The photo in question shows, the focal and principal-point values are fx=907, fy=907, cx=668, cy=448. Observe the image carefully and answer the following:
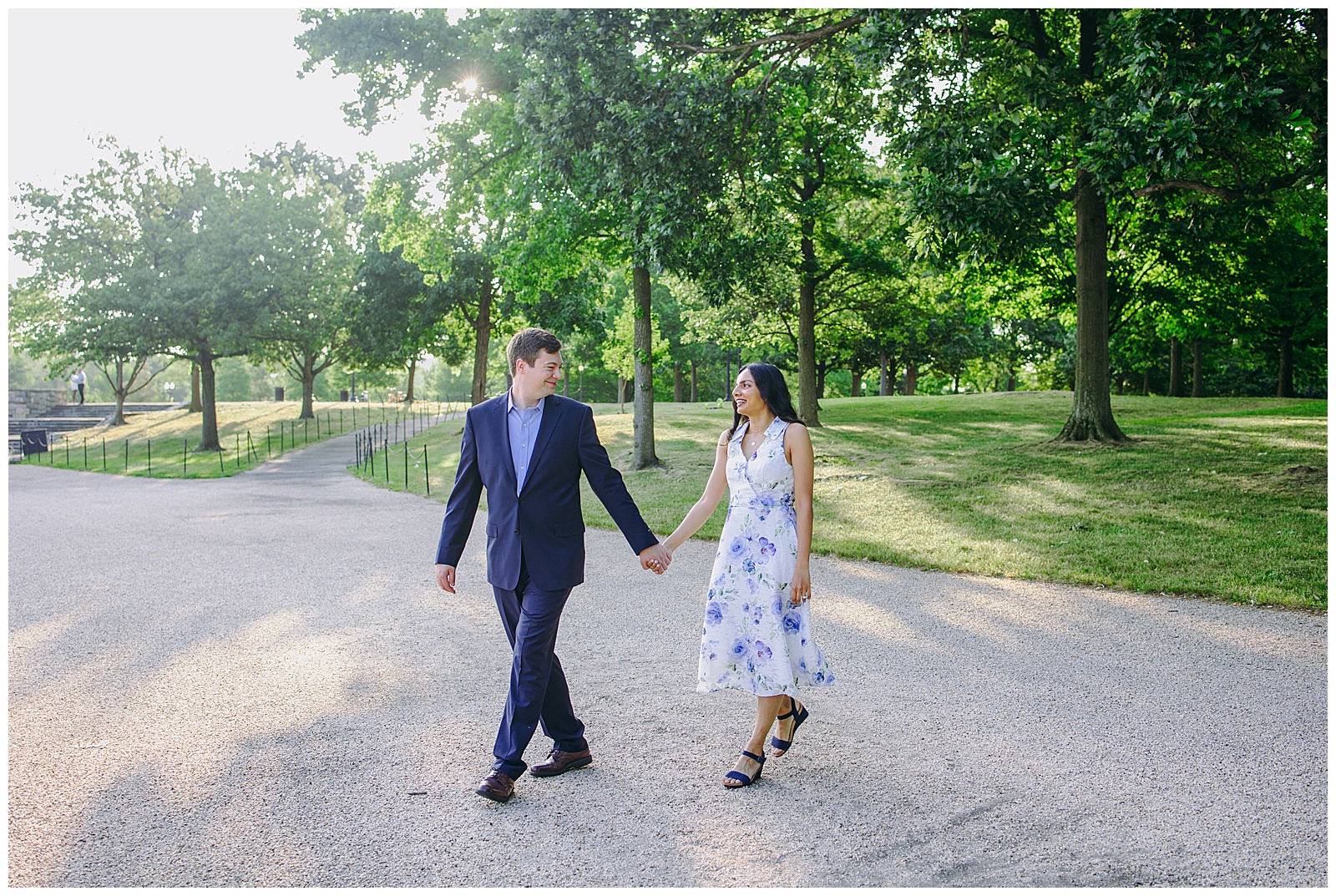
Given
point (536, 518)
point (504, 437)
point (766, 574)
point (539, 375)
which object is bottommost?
point (766, 574)

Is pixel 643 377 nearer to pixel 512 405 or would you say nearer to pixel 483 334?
pixel 512 405

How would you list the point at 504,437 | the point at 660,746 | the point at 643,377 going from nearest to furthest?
the point at 504,437 → the point at 660,746 → the point at 643,377

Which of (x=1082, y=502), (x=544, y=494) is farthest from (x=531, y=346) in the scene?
(x=1082, y=502)

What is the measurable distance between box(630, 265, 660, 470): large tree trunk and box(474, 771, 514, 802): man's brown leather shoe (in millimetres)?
14618

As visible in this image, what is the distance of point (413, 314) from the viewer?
113 feet

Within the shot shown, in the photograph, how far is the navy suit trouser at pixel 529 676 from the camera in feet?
13.0

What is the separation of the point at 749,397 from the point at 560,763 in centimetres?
191

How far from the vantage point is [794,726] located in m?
4.30

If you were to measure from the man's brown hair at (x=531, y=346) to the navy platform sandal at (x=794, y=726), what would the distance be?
78.9 inches

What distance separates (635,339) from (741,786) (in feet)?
49.8

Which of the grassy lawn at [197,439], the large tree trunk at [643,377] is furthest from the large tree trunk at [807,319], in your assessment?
the grassy lawn at [197,439]

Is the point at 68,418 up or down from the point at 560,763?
up

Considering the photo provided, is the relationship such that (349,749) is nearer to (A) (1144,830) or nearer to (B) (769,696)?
(B) (769,696)

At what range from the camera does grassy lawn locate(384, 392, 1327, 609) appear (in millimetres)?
8445
